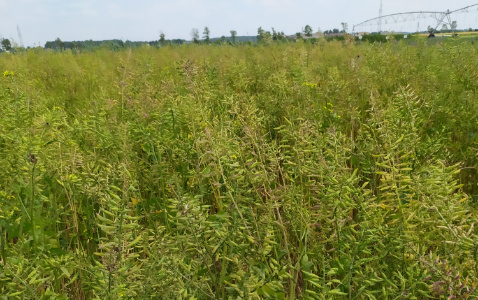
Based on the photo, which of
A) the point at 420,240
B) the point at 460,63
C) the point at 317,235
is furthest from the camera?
the point at 460,63

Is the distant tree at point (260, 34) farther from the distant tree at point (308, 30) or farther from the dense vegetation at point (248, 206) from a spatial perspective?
the dense vegetation at point (248, 206)

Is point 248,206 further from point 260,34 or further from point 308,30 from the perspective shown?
point 308,30

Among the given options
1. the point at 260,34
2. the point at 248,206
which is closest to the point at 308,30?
the point at 260,34

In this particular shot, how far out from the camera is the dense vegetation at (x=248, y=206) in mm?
966

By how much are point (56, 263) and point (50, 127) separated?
0.83m

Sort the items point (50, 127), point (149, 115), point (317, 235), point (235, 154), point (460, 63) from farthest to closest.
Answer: point (460, 63) → point (149, 115) → point (50, 127) → point (235, 154) → point (317, 235)

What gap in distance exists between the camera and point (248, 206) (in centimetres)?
123

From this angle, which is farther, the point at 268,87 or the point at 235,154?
the point at 268,87

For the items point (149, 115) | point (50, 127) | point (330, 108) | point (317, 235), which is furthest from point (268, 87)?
point (317, 235)

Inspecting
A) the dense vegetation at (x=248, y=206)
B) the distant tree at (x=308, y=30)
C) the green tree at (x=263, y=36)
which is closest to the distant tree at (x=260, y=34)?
the green tree at (x=263, y=36)

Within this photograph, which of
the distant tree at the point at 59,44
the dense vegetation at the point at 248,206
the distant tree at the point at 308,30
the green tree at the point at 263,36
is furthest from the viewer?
the distant tree at the point at 308,30

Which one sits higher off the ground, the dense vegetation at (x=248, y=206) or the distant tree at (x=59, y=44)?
the distant tree at (x=59, y=44)

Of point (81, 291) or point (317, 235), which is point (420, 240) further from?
point (81, 291)

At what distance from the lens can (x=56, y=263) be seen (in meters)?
1.19
